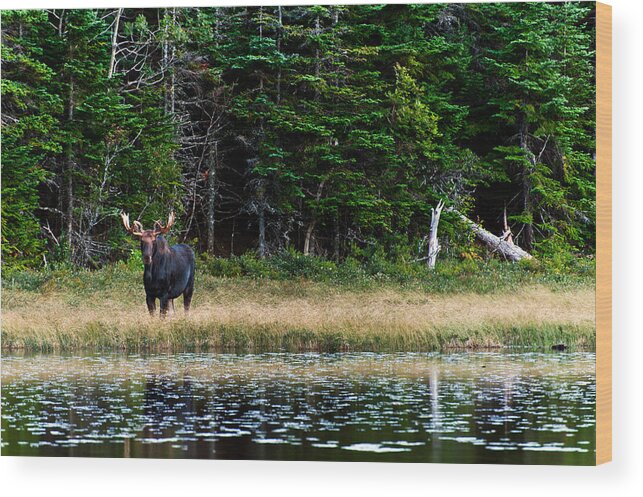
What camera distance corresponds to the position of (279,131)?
18.3 meters

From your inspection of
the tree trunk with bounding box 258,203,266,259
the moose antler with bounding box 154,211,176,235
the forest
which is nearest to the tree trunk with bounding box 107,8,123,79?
the forest

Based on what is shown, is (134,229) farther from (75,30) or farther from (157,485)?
(157,485)

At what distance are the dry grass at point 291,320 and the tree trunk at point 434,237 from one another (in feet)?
1.94

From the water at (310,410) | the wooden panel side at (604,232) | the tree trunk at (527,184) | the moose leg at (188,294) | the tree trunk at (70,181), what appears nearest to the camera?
the water at (310,410)

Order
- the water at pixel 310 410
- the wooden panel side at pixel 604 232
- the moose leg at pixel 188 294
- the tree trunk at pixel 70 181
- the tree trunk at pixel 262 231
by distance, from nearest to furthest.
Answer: the water at pixel 310 410, the wooden panel side at pixel 604 232, the moose leg at pixel 188 294, the tree trunk at pixel 262 231, the tree trunk at pixel 70 181

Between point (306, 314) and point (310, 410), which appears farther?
point (306, 314)

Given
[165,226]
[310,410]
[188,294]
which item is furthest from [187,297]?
[310,410]

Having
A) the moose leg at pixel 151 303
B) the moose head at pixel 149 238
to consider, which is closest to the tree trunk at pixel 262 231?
the moose head at pixel 149 238

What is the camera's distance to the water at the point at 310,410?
12609 mm

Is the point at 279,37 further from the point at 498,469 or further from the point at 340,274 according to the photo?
the point at 498,469

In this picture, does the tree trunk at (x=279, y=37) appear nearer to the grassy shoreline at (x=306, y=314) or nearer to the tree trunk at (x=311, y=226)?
the tree trunk at (x=311, y=226)

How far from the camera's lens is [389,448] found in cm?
1262

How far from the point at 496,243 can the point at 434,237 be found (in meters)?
0.96

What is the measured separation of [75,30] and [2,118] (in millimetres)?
1531
